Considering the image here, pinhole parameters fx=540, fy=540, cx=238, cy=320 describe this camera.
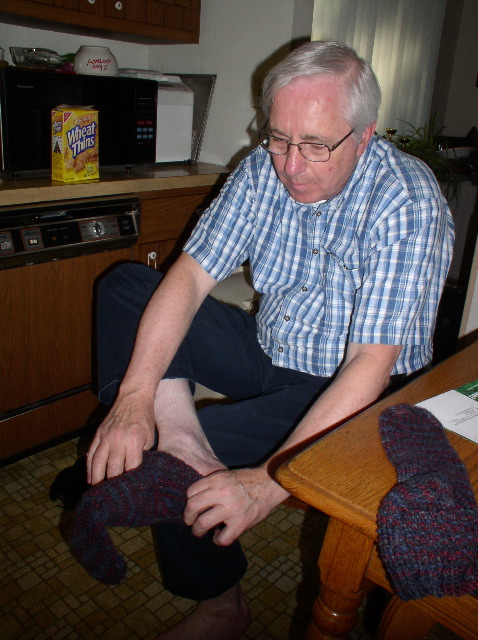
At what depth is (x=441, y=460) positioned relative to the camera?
1.96 feet

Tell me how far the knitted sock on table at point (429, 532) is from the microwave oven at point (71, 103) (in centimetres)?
148

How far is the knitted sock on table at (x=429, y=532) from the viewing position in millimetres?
489

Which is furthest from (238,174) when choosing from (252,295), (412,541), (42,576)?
(42,576)

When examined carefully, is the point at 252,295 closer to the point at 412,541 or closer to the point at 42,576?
the point at 42,576

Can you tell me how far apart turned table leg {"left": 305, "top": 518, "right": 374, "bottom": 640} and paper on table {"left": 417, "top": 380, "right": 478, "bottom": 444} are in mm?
181

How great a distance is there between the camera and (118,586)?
1.31 m

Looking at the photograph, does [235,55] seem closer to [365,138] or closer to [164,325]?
[365,138]

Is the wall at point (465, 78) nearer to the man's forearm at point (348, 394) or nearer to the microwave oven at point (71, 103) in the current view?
the microwave oven at point (71, 103)

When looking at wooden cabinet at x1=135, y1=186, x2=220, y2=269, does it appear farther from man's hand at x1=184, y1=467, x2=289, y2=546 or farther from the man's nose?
man's hand at x1=184, y1=467, x2=289, y2=546

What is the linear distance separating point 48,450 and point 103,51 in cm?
135

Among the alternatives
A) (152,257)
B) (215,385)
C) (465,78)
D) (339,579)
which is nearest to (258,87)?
(152,257)

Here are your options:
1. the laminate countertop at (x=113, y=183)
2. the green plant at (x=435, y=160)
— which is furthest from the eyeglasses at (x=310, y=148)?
the green plant at (x=435, y=160)

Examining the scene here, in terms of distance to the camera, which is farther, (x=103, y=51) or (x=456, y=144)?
(x=456, y=144)

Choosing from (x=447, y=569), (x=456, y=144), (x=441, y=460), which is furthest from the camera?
(x=456, y=144)
